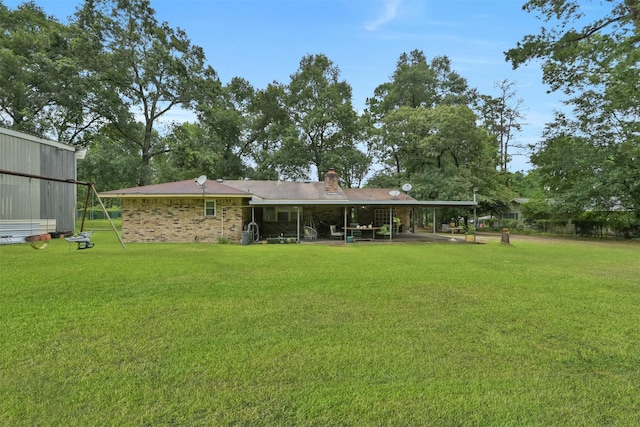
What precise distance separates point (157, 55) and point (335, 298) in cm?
2568

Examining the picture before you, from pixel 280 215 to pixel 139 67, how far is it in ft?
53.3

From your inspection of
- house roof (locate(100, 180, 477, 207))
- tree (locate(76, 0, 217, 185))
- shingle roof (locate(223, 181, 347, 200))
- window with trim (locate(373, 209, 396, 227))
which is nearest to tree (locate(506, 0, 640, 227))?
house roof (locate(100, 180, 477, 207))

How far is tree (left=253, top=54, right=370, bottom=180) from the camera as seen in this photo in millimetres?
28969

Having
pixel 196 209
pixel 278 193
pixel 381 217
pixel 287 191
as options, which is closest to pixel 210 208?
pixel 196 209

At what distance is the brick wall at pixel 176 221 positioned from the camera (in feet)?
52.0

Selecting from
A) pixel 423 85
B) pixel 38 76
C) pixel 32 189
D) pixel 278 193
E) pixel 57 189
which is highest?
pixel 423 85

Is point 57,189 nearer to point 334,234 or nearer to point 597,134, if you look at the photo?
point 334,234

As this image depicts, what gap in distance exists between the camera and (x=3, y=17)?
21938 millimetres

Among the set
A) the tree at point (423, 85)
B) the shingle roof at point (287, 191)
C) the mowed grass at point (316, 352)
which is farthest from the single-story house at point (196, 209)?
the tree at point (423, 85)

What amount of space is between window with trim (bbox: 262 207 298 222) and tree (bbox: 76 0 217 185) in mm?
11419

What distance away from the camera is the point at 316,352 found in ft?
10.7

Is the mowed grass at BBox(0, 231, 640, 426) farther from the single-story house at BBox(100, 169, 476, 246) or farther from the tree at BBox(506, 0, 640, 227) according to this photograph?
the tree at BBox(506, 0, 640, 227)

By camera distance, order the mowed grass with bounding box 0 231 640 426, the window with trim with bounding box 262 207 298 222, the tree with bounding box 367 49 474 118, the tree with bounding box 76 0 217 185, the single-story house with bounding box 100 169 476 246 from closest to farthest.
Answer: the mowed grass with bounding box 0 231 640 426 < the single-story house with bounding box 100 169 476 246 < the window with trim with bounding box 262 207 298 222 < the tree with bounding box 76 0 217 185 < the tree with bounding box 367 49 474 118

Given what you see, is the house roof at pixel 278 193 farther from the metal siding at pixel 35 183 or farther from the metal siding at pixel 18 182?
the metal siding at pixel 18 182
